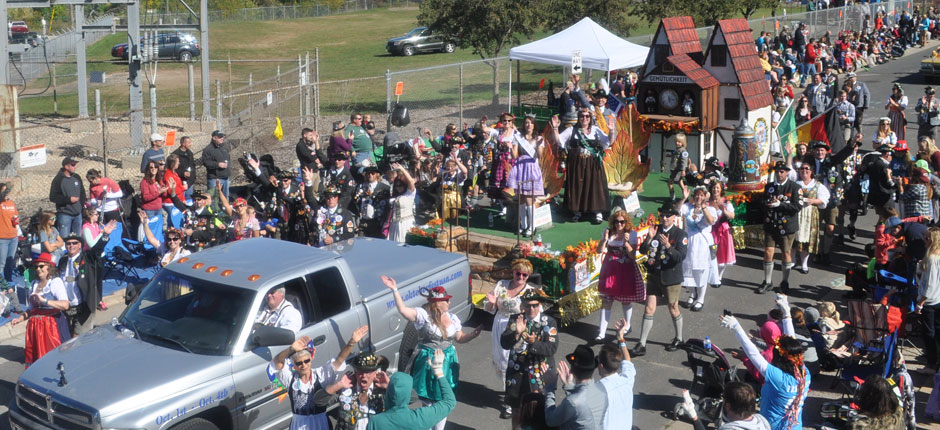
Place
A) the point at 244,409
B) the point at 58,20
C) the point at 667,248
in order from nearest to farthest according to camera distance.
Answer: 1. the point at 244,409
2. the point at 667,248
3. the point at 58,20

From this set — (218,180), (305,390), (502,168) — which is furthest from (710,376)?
(218,180)

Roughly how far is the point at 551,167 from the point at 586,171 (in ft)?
2.24

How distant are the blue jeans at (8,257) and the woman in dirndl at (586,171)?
25.9 ft

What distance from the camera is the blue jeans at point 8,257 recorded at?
12.8m

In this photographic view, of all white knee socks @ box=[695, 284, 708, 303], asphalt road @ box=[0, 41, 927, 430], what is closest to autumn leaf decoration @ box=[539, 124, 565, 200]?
asphalt road @ box=[0, 41, 927, 430]

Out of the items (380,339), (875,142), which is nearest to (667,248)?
(380,339)

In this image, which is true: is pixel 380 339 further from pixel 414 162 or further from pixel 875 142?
pixel 875 142

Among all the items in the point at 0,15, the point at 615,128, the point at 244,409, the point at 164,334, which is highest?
the point at 0,15

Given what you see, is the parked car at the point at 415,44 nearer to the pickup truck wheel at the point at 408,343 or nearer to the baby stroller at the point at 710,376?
the baby stroller at the point at 710,376

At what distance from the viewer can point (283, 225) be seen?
546 inches

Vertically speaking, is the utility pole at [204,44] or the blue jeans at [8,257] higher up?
the utility pole at [204,44]

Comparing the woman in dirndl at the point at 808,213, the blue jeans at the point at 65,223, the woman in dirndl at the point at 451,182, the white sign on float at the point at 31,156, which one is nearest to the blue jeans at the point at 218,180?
the blue jeans at the point at 65,223

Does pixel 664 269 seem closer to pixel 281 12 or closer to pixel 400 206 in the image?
pixel 400 206

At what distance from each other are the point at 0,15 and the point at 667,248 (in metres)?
15.6
